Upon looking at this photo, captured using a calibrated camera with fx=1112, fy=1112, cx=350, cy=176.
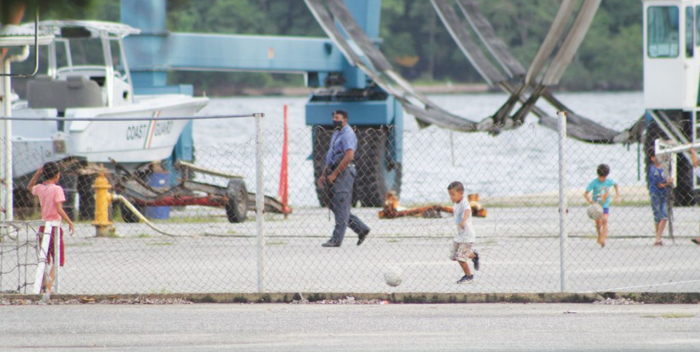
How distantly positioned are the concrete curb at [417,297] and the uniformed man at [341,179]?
4.60 meters

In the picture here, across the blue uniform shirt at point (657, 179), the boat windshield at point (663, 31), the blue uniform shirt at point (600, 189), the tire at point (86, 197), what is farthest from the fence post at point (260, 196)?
the boat windshield at point (663, 31)

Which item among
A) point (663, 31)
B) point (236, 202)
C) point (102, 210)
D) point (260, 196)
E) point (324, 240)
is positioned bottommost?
point (324, 240)

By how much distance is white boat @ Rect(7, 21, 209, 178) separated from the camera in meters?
18.5

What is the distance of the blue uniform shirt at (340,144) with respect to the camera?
14.1 m

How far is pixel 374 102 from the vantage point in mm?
23609

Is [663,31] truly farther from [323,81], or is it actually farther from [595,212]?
Answer: [595,212]

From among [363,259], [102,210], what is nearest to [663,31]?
[363,259]

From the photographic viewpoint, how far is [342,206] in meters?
14.2

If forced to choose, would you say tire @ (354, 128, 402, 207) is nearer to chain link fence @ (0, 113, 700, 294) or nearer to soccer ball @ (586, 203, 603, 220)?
chain link fence @ (0, 113, 700, 294)

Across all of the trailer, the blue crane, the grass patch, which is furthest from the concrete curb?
the blue crane

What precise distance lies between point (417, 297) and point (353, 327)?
143 centimetres

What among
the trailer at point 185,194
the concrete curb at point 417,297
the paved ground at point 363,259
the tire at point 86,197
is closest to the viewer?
the concrete curb at point 417,297

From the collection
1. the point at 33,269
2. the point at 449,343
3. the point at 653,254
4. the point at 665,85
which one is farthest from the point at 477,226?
the point at 449,343

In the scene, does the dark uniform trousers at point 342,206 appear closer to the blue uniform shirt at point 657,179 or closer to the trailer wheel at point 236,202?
the blue uniform shirt at point 657,179
